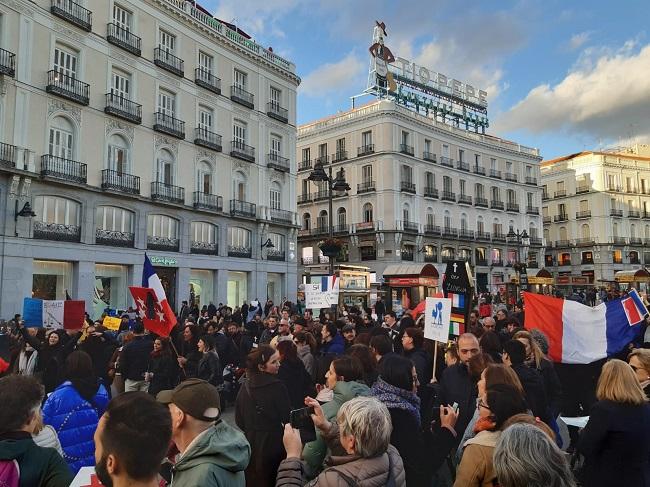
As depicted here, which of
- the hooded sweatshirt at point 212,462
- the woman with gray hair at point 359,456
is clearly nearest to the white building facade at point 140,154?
→ the woman with gray hair at point 359,456

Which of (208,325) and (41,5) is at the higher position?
(41,5)

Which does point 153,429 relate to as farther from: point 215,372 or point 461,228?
point 461,228

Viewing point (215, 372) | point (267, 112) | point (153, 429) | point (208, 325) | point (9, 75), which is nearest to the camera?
point (153, 429)

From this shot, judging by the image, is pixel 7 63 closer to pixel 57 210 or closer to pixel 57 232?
pixel 57 210

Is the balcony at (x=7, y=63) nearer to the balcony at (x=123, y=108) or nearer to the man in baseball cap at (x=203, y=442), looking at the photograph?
the balcony at (x=123, y=108)

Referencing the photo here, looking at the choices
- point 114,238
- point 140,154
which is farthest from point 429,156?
point 114,238

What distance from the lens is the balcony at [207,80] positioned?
1214 inches

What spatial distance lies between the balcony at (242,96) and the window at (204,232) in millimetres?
8206

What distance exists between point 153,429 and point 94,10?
28486 mm

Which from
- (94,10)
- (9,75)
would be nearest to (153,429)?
(9,75)

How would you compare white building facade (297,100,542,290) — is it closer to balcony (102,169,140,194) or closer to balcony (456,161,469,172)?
balcony (456,161,469,172)

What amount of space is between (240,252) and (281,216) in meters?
4.31

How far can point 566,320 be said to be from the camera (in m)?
7.86

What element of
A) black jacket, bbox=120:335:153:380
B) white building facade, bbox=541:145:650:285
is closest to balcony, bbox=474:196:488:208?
white building facade, bbox=541:145:650:285
